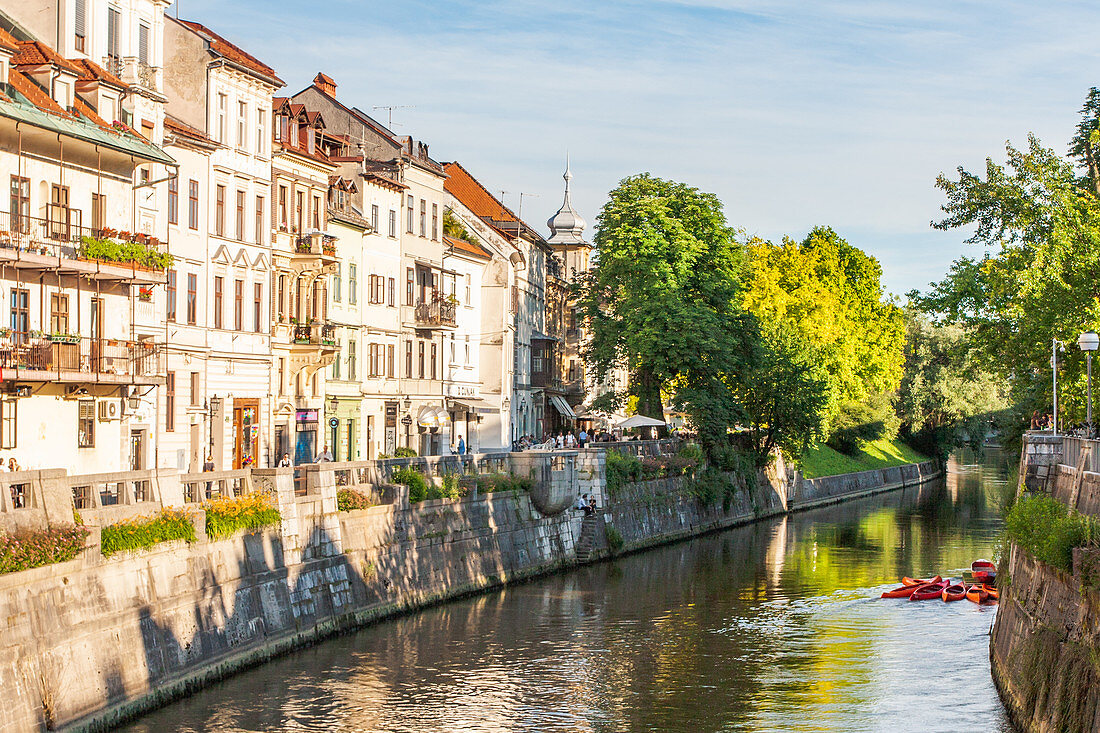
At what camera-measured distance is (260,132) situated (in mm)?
52812

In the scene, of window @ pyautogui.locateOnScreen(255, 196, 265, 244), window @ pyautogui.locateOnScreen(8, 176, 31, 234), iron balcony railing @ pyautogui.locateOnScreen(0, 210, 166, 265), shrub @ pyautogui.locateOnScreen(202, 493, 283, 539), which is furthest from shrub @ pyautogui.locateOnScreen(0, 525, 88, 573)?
window @ pyautogui.locateOnScreen(255, 196, 265, 244)

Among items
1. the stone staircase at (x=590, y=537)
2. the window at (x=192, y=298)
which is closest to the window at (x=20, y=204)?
the window at (x=192, y=298)

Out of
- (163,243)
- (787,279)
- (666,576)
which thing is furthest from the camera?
(787,279)

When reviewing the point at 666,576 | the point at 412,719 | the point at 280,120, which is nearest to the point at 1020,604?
the point at 412,719

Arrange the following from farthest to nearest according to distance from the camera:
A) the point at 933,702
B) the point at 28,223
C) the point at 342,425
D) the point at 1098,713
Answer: the point at 342,425 < the point at 28,223 < the point at 933,702 < the point at 1098,713

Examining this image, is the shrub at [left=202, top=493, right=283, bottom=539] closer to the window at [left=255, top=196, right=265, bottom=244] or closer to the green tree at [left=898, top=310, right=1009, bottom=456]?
the window at [left=255, top=196, right=265, bottom=244]

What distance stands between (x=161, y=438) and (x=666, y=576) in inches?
692

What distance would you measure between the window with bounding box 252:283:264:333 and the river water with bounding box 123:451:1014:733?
15.1 metres

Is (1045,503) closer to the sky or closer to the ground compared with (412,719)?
closer to the sky

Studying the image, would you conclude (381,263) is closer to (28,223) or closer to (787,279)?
(28,223)

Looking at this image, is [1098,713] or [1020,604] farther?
[1020,604]

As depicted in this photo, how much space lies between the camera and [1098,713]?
18750 millimetres

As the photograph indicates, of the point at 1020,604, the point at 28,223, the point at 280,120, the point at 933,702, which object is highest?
the point at 280,120

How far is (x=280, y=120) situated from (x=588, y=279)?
23183mm
